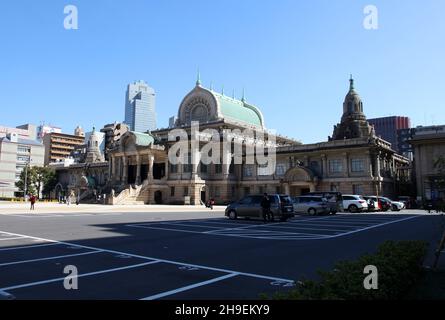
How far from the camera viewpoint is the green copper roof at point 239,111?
75.9 meters

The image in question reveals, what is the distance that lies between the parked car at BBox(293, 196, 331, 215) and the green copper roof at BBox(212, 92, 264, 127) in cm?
4137

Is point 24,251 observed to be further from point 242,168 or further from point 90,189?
point 90,189

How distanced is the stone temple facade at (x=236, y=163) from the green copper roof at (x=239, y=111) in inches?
11.8

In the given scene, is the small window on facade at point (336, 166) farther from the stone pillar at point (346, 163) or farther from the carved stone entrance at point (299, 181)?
the carved stone entrance at point (299, 181)

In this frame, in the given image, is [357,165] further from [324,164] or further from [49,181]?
[49,181]

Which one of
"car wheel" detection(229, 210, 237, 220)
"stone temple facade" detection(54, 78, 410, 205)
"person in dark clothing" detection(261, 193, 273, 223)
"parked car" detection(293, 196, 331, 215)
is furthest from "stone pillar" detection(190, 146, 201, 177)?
"person in dark clothing" detection(261, 193, 273, 223)

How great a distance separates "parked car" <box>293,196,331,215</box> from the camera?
33.8 metres

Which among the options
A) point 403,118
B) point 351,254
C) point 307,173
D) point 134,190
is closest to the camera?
point 351,254

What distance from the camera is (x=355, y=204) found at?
4012 cm

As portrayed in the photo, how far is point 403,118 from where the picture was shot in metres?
169

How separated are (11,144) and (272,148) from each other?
262ft

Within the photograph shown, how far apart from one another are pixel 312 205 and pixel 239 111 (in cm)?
4825

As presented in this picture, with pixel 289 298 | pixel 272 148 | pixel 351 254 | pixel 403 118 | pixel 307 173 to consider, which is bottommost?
pixel 351 254
